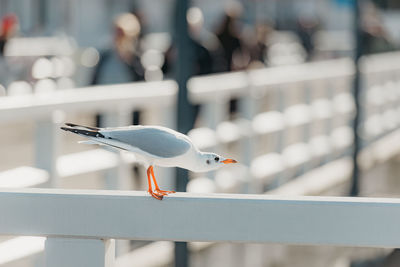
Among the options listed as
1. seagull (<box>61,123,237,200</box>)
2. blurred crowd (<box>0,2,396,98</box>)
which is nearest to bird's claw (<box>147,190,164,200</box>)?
seagull (<box>61,123,237,200</box>)

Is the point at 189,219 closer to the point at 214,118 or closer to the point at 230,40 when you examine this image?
the point at 214,118

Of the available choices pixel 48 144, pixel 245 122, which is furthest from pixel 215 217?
pixel 245 122

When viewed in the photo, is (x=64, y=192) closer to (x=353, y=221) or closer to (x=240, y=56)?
(x=353, y=221)

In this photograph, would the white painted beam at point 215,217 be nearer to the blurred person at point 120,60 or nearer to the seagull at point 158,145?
the seagull at point 158,145

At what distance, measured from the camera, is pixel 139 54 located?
11812mm

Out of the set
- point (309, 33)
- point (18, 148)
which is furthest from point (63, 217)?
point (309, 33)

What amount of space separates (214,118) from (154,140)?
22.0 feet

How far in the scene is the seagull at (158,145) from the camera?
2398mm

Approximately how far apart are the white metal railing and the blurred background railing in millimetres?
3077

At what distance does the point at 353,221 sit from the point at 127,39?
25.2ft

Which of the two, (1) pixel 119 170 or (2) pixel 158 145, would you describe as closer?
(2) pixel 158 145

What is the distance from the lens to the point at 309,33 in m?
43.9

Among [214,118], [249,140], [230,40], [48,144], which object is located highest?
[230,40]

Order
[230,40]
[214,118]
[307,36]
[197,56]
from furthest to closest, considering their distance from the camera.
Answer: [307,36] < [230,40] < [197,56] < [214,118]
